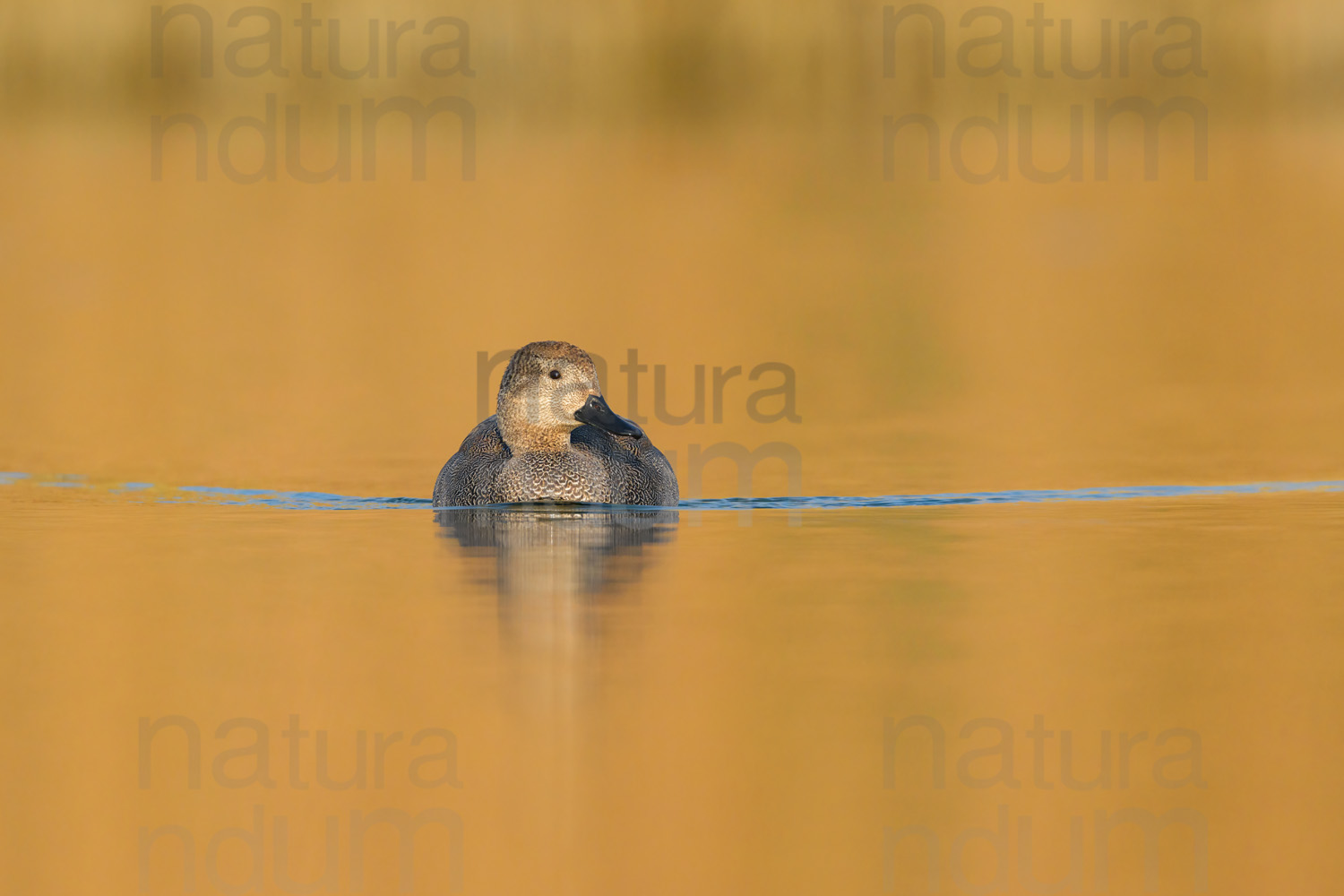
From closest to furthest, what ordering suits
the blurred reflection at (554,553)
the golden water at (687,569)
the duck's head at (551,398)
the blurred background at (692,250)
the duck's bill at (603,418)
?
the golden water at (687,569) → the blurred reflection at (554,553) → the duck's bill at (603,418) → the duck's head at (551,398) → the blurred background at (692,250)

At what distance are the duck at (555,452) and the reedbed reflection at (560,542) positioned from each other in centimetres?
11

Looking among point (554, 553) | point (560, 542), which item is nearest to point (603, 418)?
point (560, 542)

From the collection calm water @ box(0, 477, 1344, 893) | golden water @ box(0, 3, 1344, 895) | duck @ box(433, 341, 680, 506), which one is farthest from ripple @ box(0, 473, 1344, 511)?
calm water @ box(0, 477, 1344, 893)

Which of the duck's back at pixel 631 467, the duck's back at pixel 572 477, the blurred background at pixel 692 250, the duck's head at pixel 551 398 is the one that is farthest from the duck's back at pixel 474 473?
the blurred background at pixel 692 250

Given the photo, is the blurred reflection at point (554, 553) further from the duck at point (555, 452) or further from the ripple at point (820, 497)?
the ripple at point (820, 497)

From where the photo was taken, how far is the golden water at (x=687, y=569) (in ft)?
18.5

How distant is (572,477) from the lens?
1138cm

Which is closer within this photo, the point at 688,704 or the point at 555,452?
the point at 688,704

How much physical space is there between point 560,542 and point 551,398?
159 centimetres

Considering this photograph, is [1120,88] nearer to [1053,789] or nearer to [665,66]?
[665,66]

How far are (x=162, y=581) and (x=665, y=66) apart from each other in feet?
79.5

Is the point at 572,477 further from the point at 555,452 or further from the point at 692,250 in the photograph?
the point at 692,250

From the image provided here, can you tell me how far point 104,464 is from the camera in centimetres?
1284

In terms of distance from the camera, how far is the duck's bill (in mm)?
11359
